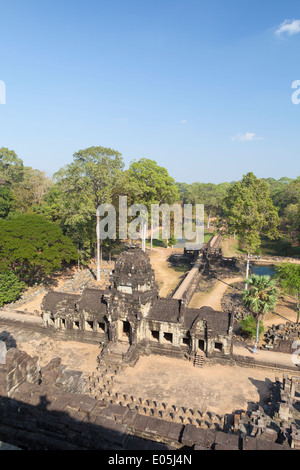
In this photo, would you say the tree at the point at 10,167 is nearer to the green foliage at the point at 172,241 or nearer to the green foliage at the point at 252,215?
the green foliage at the point at 172,241

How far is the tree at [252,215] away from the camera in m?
34.4

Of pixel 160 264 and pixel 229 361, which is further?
pixel 160 264

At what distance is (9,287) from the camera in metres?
31.9

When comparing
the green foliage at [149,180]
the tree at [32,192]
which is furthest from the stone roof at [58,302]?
the tree at [32,192]

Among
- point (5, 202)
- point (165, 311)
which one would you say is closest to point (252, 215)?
point (165, 311)

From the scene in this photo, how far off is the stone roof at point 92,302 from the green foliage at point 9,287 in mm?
10533

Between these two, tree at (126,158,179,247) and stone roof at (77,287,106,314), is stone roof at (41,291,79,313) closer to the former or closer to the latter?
stone roof at (77,287,106,314)

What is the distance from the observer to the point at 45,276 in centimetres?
3909

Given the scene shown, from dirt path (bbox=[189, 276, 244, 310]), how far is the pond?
32.4 ft

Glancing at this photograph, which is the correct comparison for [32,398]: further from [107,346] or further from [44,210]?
[44,210]

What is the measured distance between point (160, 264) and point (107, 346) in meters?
27.7

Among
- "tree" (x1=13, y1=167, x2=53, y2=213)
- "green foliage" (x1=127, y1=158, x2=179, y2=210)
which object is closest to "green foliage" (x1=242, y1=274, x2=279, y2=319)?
"green foliage" (x1=127, y1=158, x2=179, y2=210)

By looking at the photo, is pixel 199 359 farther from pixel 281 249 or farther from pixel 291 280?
pixel 281 249
